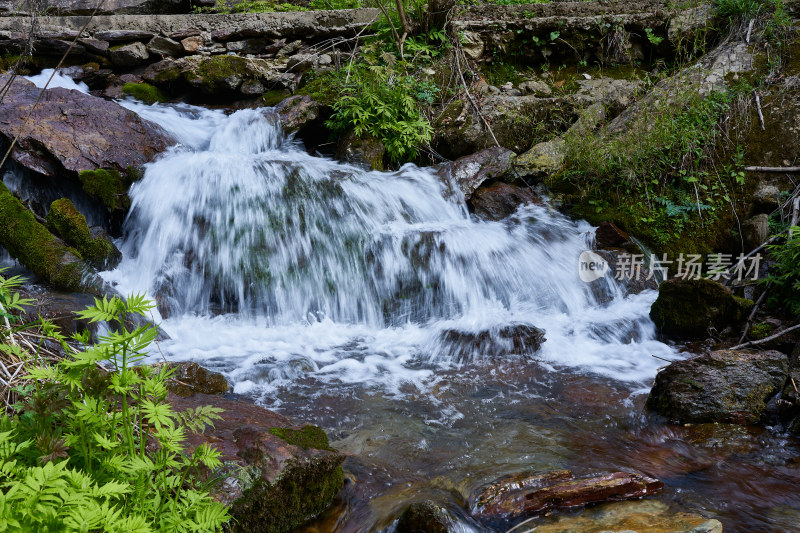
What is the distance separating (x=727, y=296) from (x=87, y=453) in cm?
537

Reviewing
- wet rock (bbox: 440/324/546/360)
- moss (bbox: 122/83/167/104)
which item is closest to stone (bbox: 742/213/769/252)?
wet rock (bbox: 440/324/546/360)

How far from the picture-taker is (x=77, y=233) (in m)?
5.68

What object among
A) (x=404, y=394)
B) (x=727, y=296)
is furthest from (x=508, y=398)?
(x=727, y=296)

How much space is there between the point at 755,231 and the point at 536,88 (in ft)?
14.0

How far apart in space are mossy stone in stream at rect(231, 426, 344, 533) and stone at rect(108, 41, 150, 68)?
351 inches

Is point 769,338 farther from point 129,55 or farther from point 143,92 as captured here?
point 129,55

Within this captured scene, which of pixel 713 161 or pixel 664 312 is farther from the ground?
pixel 713 161

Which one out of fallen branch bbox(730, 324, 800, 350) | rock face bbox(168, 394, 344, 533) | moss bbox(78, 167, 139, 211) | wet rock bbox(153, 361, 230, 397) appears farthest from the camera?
moss bbox(78, 167, 139, 211)

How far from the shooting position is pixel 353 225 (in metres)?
6.49

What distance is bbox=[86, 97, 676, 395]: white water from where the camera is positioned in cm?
495

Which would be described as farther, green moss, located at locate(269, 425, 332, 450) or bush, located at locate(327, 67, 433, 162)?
bush, located at locate(327, 67, 433, 162)

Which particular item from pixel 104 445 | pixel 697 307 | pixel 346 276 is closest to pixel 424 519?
pixel 104 445

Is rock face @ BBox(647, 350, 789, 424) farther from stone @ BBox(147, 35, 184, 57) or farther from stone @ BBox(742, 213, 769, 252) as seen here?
stone @ BBox(147, 35, 184, 57)

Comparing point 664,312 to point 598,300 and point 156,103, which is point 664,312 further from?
point 156,103
